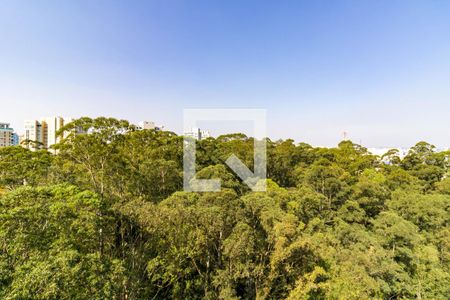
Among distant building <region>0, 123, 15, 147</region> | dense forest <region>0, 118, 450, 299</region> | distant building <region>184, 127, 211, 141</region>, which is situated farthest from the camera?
distant building <region>0, 123, 15, 147</region>

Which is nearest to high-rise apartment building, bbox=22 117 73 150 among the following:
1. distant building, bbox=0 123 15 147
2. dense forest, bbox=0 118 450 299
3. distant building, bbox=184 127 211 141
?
distant building, bbox=0 123 15 147

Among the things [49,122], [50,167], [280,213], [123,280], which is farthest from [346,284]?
[49,122]

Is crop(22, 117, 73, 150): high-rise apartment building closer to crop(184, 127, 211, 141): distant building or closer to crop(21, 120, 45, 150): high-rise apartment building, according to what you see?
crop(21, 120, 45, 150): high-rise apartment building

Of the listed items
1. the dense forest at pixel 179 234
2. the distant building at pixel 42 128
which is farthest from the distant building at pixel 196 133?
the distant building at pixel 42 128

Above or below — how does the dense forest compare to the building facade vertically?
below

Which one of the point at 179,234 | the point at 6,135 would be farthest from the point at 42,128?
the point at 179,234

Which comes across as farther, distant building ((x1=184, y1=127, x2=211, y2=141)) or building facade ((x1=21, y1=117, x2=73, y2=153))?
building facade ((x1=21, y1=117, x2=73, y2=153))

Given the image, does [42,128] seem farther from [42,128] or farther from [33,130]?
[33,130]
